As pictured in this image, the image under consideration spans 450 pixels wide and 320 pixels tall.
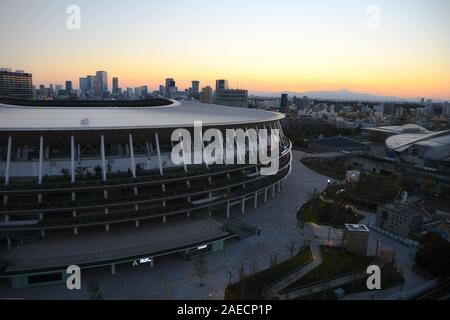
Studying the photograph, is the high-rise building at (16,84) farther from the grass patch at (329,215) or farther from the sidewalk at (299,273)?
the sidewalk at (299,273)

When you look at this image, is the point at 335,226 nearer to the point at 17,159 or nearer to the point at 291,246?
the point at 291,246

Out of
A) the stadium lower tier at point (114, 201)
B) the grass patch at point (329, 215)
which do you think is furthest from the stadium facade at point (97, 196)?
the grass patch at point (329, 215)

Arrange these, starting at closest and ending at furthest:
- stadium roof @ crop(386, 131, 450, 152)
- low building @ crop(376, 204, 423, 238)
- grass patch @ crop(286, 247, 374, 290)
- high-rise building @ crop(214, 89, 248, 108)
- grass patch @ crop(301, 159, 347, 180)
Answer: grass patch @ crop(286, 247, 374, 290)
low building @ crop(376, 204, 423, 238)
grass patch @ crop(301, 159, 347, 180)
stadium roof @ crop(386, 131, 450, 152)
high-rise building @ crop(214, 89, 248, 108)

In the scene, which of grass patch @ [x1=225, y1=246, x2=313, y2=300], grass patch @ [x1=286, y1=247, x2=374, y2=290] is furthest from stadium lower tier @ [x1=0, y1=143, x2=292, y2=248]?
grass patch @ [x1=286, y1=247, x2=374, y2=290]

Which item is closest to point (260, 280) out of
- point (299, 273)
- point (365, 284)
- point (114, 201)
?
point (299, 273)

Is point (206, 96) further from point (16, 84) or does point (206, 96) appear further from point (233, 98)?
point (16, 84)

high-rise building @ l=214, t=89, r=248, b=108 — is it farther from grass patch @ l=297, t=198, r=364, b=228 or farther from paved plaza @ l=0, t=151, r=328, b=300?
paved plaza @ l=0, t=151, r=328, b=300

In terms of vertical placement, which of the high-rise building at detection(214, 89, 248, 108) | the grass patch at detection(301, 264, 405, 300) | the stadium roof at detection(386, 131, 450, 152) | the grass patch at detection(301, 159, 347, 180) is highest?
the high-rise building at detection(214, 89, 248, 108)
